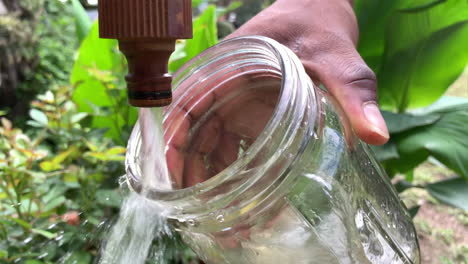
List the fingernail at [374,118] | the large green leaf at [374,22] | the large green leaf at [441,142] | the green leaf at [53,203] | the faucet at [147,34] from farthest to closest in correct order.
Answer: the large green leaf at [374,22] → the large green leaf at [441,142] → the green leaf at [53,203] → the fingernail at [374,118] → the faucet at [147,34]

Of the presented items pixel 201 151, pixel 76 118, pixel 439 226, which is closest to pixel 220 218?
pixel 201 151

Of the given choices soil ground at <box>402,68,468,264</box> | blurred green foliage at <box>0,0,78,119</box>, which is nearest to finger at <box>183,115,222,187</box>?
soil ground at <box>402,68,468,264</box>

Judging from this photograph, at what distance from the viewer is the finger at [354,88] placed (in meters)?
0.36

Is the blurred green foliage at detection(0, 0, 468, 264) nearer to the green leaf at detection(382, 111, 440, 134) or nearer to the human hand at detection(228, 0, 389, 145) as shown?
the green leaf at detection(382, 111, 440, 134)

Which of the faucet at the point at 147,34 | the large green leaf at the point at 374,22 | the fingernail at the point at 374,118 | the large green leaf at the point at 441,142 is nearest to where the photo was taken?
the faucet at the point at 147,34

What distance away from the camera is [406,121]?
64 centimetres

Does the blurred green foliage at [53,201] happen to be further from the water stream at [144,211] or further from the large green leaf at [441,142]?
the large green leaf at [441,142]

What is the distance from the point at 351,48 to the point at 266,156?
0.18m

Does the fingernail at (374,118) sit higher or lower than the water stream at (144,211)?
higher

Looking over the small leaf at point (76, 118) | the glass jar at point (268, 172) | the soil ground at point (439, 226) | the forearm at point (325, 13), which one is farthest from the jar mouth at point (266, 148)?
the soil ground at point (439, 226)

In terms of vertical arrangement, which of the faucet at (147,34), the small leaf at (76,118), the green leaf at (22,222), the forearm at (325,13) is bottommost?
the green leaf at (22,222)

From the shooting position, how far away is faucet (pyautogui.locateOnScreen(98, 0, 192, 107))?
0.23 metres

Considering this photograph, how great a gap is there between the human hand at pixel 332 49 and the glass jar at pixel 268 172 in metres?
0.02

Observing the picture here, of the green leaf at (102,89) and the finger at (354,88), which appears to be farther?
the green leaf at (102,89)
